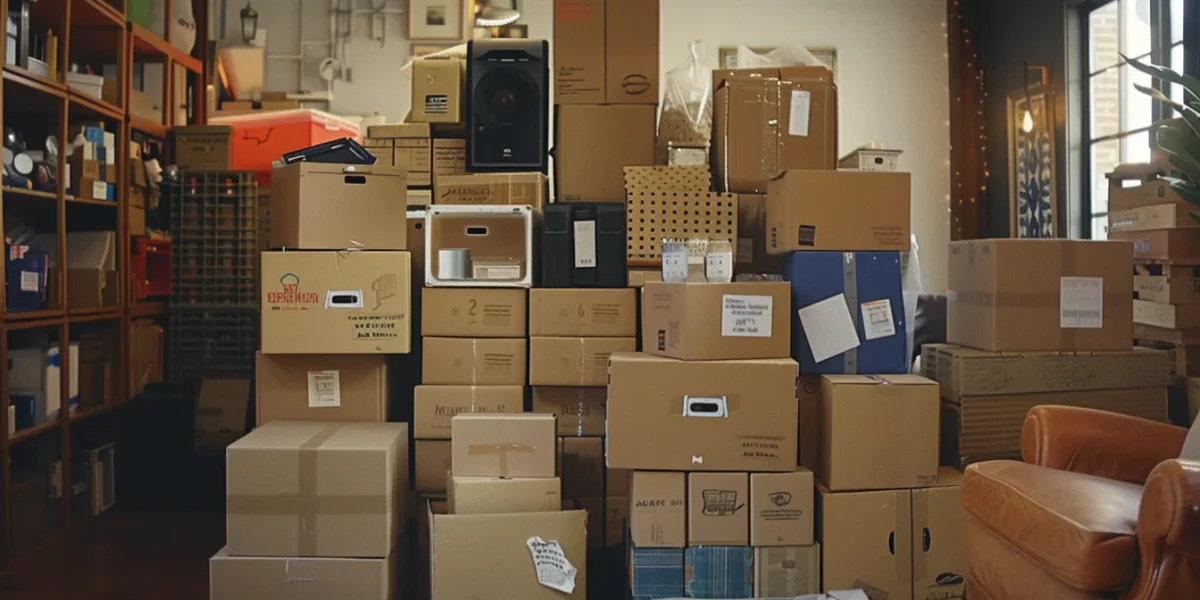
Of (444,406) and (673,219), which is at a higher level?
(673,219)

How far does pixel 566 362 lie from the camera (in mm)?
3021

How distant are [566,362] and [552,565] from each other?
72cm

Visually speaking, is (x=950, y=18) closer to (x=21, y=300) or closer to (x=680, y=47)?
(x=680, y=47)

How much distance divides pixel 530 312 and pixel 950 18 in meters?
3.97

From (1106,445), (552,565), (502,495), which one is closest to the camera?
(1106,445)

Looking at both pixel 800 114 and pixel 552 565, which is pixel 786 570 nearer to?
pixel 552 565

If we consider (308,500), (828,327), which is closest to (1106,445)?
(828,327)

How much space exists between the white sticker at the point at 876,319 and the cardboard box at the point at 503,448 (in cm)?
97

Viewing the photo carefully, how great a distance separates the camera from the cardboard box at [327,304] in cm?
287

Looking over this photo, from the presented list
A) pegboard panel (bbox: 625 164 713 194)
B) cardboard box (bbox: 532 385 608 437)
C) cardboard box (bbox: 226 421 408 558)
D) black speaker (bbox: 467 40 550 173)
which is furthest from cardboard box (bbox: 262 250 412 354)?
pegboard panel (bbox: 625 164 713 194)

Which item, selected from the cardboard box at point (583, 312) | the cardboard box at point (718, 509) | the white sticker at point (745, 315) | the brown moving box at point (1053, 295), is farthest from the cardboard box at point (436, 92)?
the brown moving box at point (1053, 295)

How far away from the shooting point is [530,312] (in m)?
3.04

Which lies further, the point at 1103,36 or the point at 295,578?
the point at 1103,36

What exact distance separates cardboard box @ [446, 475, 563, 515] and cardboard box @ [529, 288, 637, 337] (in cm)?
56
